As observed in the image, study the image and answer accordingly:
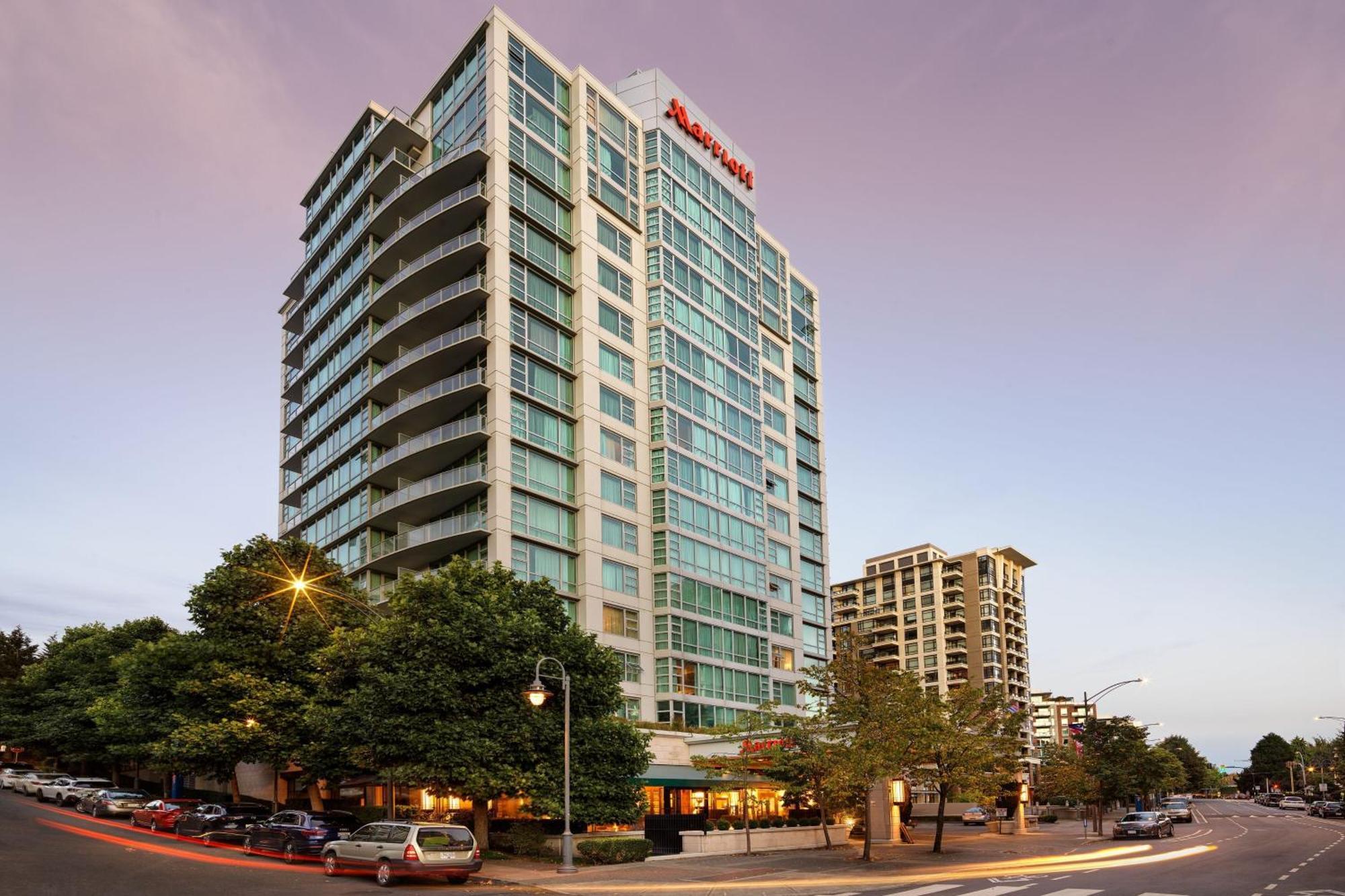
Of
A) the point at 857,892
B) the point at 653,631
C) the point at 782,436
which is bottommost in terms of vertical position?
the point at 857,892

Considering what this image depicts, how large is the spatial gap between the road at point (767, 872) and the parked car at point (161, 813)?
864 millimetres

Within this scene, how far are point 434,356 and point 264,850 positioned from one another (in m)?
32.6

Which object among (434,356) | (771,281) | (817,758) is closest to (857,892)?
(817,758)

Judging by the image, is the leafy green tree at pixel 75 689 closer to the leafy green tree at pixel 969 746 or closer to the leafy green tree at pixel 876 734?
the leafy green tree at pixel 876 734

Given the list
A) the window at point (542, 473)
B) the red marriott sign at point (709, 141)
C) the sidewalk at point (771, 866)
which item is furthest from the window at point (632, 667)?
the red marriott sign at point (709, 141)

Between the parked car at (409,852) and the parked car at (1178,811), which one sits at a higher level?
the parked car at (409,852)

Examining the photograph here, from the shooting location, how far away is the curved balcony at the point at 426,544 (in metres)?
58.5

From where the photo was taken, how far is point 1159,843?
5041 centimetres

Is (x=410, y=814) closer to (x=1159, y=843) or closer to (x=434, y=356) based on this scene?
(x=434, y=356)

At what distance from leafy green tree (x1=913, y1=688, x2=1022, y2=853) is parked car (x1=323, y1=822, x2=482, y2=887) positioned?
19.9 m

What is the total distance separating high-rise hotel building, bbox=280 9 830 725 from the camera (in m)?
61.3

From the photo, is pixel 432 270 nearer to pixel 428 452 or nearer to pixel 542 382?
pixel 542 382

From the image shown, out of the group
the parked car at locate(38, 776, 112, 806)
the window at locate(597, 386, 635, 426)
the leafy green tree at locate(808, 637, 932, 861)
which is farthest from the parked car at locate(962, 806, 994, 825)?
the parked car at locate(38, 776, 112, 806)

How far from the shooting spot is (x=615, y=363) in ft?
220
